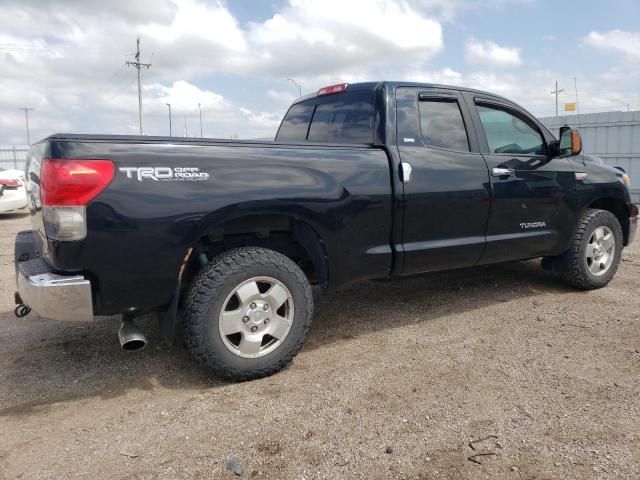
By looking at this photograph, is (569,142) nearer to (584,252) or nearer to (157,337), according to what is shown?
(584,252)

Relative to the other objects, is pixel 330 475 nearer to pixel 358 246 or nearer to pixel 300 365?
pixel 300 365

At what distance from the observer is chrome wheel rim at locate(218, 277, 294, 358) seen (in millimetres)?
3006

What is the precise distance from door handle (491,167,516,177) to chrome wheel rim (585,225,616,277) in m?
1.32

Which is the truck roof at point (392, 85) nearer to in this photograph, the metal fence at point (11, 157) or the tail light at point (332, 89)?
the tail light at point (332, 89)

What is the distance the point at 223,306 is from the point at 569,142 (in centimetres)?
339

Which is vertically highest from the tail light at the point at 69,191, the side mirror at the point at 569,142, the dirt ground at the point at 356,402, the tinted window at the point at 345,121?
the tinted window at the point at 345,121

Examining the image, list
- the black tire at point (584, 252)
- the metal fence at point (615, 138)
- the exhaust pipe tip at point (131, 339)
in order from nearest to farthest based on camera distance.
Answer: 1. the exhaust pipe tip at point (131, 339)
2. the black tire at point (584, 252)
3. the metal fence at point (615, 138)

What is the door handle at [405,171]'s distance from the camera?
356cm

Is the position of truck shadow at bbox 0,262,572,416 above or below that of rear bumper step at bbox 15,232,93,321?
below

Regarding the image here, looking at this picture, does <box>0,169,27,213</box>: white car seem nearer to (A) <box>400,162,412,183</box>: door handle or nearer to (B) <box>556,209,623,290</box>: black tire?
(A) <box>400,162,412,183</box>: door handle

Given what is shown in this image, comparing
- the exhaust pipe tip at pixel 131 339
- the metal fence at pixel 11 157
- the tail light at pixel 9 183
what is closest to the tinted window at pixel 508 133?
the exhaust pipe tip at pixel 131 339

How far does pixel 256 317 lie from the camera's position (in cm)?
309

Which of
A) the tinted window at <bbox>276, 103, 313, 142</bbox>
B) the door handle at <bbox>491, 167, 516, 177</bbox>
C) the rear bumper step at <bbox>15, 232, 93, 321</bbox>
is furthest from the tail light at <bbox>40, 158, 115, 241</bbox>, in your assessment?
the door handle at <bbox>491, 167, 516, 177</bbox>

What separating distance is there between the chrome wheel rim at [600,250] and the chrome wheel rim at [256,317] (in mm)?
3295
